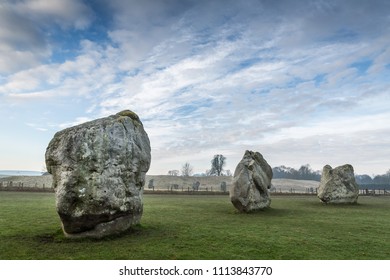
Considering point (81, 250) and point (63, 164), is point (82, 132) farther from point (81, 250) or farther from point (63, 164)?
point (81, 250)

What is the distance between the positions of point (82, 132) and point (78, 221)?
9.99 feet

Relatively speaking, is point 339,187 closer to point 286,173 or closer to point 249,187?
point 249,187

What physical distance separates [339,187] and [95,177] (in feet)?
79.9

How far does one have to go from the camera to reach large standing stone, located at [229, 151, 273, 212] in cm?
2152

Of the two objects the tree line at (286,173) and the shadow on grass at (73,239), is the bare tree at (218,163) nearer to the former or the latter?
the tree line at (286,173)

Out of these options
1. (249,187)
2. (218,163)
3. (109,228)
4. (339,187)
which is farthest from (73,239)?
(218,163)

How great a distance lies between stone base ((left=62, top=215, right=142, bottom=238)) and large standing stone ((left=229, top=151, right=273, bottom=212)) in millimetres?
10043

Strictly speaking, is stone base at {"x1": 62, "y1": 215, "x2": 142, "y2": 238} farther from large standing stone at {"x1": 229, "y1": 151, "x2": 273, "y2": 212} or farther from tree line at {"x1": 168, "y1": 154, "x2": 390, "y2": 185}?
tree line at {"x1": 168, "y1": 154, "x2": 390, "y2": 185}

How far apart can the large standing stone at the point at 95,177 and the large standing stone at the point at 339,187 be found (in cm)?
2194

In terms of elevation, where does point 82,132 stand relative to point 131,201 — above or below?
above

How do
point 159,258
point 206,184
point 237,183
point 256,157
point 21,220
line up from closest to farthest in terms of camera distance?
point 159,258
point 21,220
point 237,183
point 256,157
point 206,184

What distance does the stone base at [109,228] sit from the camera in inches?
466

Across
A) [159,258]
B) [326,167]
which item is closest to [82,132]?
[159,258]

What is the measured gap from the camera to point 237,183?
2186cm
